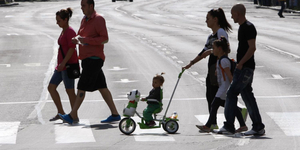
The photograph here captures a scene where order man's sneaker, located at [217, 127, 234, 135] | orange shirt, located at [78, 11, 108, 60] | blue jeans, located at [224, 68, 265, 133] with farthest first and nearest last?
orange shirt, located at [78, 11, 108, 60], man's sneaker, located at [217, 127, 234, 135], blue jeans, located at [224, 68, 265, 133]

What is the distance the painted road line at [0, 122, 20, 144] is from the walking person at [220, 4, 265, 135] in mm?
2792

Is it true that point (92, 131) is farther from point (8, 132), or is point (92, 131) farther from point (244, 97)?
point (244, 97)

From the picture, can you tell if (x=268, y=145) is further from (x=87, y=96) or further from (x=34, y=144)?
(x=87, y=96)

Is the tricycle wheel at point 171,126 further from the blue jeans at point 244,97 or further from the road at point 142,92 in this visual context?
the blue jeans at point 244,97

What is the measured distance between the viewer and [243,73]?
8766 millimetres

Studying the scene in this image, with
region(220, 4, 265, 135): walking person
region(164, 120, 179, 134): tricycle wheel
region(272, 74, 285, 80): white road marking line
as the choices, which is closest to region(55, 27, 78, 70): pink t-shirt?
region(164, 120, 179, 134): tricycle wheel

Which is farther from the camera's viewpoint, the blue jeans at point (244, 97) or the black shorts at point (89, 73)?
the black shorts at point (89, 73)

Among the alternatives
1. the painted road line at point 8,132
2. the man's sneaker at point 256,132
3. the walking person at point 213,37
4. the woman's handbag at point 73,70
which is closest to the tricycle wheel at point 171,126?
the walking person at point 213,37

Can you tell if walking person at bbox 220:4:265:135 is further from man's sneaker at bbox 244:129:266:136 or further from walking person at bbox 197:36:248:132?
walking person at bbox 197:36:248:132

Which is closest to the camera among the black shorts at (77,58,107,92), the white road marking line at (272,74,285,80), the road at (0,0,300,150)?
the road at (0,0,300,150)

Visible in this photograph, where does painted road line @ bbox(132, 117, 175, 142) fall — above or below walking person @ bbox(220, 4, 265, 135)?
below

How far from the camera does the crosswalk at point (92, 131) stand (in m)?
8.74

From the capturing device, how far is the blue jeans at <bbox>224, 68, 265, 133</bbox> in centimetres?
880

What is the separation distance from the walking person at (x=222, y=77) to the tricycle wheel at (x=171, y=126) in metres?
0.33
